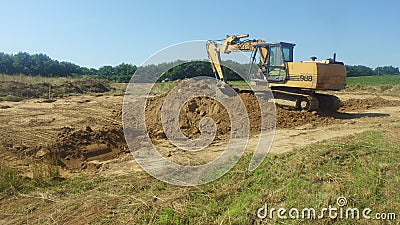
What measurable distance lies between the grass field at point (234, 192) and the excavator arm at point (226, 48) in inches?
328

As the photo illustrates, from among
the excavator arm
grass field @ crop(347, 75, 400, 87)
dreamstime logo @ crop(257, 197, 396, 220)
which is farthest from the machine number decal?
grass field @ crop(347, 75, 400, 87)

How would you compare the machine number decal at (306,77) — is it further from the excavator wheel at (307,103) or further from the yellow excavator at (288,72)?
the excavator wheel at (307,103)

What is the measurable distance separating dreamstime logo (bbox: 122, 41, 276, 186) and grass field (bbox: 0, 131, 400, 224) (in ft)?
1.22

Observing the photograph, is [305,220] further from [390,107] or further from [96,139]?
[390,107]

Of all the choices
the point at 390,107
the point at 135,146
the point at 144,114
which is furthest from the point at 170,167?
the point at 390,107

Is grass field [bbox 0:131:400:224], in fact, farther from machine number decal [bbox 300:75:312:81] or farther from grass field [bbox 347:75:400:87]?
grass field [bbox 347:75:400:87]

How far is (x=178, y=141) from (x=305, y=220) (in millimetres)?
5897

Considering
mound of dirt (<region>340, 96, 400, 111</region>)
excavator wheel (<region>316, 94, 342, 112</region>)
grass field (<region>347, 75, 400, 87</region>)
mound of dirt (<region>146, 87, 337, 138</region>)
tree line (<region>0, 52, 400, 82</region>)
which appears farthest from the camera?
grass field (<region>347, 75, 400, 87</region>)

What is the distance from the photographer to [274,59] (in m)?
13.7

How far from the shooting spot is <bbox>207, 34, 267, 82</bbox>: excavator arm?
14.3 meters

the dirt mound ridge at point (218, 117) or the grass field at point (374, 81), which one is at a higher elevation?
the grass field at point (374, 81)

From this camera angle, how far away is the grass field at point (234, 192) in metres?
4.52

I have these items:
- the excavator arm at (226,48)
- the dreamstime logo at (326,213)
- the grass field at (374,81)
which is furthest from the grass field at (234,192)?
the grass field at (374,81)

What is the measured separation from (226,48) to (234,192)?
10.6 metres
